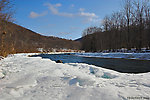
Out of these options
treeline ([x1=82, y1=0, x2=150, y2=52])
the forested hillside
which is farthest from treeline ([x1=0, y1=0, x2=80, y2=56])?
treeline ([x1=82, y1=0, x2=150, y2=52])

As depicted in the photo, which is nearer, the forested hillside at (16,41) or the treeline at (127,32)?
the forested hillside at (16,41)

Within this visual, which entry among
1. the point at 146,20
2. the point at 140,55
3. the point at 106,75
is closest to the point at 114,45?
the point at 146,20

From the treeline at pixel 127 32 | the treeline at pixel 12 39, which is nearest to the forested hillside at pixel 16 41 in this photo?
the treeline at pixel 12 39

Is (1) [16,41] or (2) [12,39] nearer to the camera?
(2) [12,39]

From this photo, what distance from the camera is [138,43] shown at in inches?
769

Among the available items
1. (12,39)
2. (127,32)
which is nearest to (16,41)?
(12,39)

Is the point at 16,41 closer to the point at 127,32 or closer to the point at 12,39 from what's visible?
the point at 12,39

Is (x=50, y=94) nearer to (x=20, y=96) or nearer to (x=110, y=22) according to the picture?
(x=20, y=96)

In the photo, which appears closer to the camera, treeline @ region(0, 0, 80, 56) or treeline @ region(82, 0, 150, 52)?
treeline @ region(0, 0, 80, 56)

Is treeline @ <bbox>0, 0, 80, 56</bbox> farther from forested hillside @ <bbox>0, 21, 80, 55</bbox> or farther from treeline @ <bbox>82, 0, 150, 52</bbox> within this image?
treeline @ <bbox>82, 0, 150, 52</bbox>

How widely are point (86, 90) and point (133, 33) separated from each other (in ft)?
76.1

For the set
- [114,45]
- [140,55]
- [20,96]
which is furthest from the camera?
[114,45]

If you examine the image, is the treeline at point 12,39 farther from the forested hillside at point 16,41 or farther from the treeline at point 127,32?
the treeline at point 127,32

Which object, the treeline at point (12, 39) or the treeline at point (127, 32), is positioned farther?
the treeline at point (127, 32)
